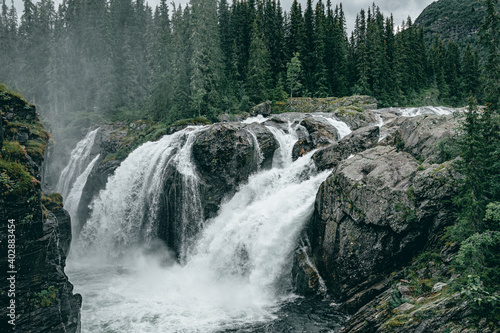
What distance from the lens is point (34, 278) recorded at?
483 inches

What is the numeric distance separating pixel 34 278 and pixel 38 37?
6672cm

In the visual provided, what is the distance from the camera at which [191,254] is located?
23594mm

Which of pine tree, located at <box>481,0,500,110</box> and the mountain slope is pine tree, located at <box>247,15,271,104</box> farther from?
the mountain slope

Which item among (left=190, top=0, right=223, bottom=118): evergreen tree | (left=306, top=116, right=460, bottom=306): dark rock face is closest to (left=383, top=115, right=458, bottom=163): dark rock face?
(left=306, top=116, right=460, bottom=306): dark rock face

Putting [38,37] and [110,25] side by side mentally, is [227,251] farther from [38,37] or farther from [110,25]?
[38,37]

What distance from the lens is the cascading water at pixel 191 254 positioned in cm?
1662

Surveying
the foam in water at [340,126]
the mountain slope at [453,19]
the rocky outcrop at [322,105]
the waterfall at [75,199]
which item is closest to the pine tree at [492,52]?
the foam in water at [340,126]

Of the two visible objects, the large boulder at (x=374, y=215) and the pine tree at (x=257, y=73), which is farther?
the pine tree at (x=257, y=73)

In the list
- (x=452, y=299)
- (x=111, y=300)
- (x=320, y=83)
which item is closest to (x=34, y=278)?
(x=111, y=300)

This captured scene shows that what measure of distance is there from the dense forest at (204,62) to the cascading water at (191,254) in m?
15.7

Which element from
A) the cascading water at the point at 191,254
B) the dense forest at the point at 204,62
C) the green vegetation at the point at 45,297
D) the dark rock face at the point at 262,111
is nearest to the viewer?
the green vegetation at the point at 45,297

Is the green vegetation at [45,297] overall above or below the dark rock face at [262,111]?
below

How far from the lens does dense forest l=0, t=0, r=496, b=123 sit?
4378 cm

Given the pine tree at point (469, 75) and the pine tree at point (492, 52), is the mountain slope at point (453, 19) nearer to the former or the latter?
the pine tree at point (469, 75)
